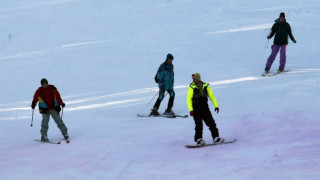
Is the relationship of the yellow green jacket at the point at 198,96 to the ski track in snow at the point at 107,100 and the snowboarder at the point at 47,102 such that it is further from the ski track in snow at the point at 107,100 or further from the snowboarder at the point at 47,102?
the ski track in snow at the point at 107,100

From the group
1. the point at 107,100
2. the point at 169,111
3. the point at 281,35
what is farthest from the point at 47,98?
the point at 281,35

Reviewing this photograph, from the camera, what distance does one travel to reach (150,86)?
18406mm

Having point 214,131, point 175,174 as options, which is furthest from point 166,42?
point 175,174

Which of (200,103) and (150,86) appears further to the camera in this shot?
Answer: (150,86)

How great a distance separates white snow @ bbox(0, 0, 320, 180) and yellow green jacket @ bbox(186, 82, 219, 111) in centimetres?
91

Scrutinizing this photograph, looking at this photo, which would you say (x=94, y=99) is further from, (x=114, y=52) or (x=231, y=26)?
(x=231, y=26)

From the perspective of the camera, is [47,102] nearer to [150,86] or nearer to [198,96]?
[198,96]

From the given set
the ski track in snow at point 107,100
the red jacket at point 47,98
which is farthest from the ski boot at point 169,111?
the red jacket at point 47,98

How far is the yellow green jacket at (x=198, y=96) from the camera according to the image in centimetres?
1047

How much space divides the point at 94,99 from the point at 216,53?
24.0 feet

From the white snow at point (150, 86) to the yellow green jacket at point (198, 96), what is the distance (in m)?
0.91

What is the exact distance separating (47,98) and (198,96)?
12.2 feet

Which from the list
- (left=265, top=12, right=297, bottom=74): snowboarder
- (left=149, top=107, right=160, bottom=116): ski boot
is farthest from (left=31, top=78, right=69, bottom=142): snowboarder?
→ (left=265, top=12, right=297, bottom=74): snowboarder

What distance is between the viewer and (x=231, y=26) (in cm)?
2678
